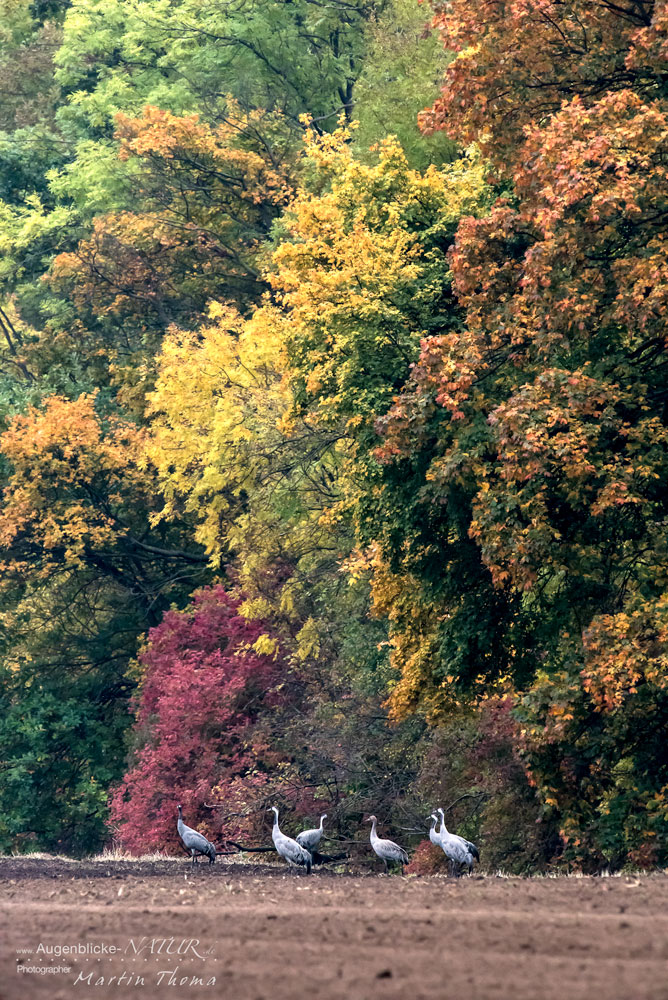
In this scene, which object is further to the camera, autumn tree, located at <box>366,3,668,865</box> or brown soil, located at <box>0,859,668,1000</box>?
autumn tree, located at <box>366,3,668,865</box>

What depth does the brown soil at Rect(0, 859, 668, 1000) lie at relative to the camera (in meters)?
8.05

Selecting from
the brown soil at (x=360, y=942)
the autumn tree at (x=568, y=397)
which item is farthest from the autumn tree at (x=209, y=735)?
the brown soil at (x=360, y=942)

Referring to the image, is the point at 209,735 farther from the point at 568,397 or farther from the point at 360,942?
the point at 360,942

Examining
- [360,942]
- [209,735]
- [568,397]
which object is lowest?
[209,735]

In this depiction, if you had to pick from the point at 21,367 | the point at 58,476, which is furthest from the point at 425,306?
the point at 21,367

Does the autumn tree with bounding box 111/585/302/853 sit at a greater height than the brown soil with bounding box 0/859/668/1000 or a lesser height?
lesser

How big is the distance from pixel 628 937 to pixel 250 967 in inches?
89.3

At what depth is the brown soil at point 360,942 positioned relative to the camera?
8055 millimetres

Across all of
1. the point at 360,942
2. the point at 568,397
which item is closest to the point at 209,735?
the point at 568,397

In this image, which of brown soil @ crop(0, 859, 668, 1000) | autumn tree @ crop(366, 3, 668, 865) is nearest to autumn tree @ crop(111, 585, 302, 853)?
autumn tree @ crop(366, 3, 668, 865)

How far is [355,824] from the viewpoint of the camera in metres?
27.0

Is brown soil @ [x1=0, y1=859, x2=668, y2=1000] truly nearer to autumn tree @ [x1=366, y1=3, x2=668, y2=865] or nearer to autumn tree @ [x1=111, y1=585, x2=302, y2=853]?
autumn tree @ [x1=366, y1=3, x2=668, y2=865]

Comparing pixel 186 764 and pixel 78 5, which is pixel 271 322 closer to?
pixel 186 764

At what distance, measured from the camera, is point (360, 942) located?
9266 millimetres
